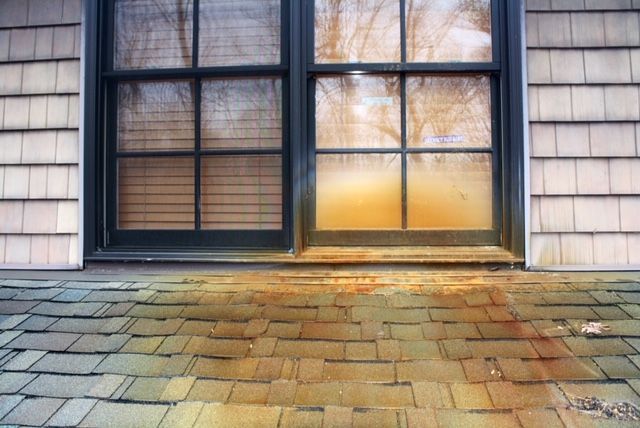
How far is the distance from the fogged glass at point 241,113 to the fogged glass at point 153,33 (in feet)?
0.75

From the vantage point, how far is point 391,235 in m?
1.79

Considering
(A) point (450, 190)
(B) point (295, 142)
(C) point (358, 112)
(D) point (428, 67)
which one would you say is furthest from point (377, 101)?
(A) point (450, 190)

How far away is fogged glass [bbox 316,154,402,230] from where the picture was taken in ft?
5.89

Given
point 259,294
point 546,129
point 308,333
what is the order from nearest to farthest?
point 308,333, point 259,294, point 546,129

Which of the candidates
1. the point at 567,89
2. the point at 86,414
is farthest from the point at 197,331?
the point at 567,89

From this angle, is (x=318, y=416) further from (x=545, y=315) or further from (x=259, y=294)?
(x=545, y=315)

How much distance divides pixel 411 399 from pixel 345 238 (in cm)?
82

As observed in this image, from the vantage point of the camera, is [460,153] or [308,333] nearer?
[308,333]

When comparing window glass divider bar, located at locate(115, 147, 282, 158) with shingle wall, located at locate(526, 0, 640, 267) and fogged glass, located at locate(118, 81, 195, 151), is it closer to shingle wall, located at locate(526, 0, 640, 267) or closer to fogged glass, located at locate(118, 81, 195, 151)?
fogged glass, located at locate(118, 81, 195, 151)

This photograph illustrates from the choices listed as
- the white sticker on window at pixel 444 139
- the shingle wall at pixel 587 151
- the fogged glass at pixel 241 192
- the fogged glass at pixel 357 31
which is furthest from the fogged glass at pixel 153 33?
the shingle wall at pixel 587 151

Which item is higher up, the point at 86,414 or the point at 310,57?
the point at 310,57

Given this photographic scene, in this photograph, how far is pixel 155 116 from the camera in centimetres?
188

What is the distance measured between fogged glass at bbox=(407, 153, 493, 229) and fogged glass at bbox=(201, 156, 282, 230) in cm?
67

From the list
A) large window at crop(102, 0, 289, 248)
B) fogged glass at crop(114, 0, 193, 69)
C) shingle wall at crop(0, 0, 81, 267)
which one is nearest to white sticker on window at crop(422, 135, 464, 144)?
large window at crop(102, 0, 289, 248)
